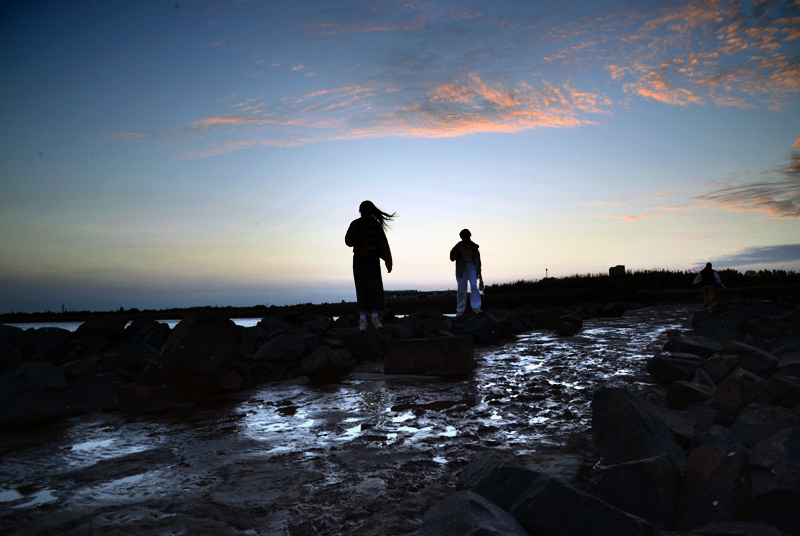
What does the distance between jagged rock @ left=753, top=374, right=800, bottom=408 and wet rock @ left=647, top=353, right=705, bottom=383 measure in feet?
3.40

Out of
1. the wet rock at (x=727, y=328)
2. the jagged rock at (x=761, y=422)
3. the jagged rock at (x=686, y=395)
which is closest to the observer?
the jagged rock at (x=761, y=422)

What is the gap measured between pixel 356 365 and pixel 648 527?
15.2 ft

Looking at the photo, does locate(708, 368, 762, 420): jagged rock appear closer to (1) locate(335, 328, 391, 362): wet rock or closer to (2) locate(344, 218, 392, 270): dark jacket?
(1) locate(335, 328, 391, 362): wet rock

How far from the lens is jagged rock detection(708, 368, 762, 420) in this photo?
2.79 meters

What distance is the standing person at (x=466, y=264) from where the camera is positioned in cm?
1229

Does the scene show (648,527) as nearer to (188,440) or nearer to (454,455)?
(454,455)

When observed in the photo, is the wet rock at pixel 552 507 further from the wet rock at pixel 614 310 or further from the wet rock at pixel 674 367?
the wet rock at pixel 614 310

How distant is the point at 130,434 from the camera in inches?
117

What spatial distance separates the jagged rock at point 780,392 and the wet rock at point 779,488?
122 cm

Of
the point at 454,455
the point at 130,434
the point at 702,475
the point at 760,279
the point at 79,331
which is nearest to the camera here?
the point at 702,475

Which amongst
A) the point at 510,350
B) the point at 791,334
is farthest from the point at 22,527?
the point at 791,334

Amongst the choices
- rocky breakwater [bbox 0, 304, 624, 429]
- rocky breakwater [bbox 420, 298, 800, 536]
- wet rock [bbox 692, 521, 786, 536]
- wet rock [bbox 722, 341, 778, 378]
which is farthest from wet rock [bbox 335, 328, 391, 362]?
wet rock [bbox 692, 521, 786, 536]

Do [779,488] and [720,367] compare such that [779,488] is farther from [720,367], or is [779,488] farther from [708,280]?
[708,280]

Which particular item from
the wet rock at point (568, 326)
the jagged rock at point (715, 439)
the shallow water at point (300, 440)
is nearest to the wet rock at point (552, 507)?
the shallow water at point (300, 440)
